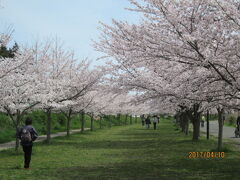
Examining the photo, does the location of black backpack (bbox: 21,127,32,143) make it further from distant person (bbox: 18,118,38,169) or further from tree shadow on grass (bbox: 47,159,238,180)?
tree shadow on grass (bbox: 47,159,238,180)

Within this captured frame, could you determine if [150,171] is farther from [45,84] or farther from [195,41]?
[45,84]

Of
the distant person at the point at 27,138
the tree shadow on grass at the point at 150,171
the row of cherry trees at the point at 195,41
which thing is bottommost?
the tree shadow on grass at the point at 150,171

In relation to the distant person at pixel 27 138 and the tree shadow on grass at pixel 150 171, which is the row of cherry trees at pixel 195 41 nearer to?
the tree shadow on grass at pixel 150 171

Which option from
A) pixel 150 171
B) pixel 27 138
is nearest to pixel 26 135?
pixel 27 138

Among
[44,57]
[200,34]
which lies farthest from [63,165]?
[44,57]

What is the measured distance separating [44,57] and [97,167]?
11.3m

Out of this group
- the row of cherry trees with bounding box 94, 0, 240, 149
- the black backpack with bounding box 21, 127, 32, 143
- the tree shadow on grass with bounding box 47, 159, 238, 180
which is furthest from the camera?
the black backpack with bounding box 21, 127, 32, 143

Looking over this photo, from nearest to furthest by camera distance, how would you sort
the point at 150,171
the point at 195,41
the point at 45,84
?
1. the point at 195,41
2. the point at 150,171
3. the point at 45,84

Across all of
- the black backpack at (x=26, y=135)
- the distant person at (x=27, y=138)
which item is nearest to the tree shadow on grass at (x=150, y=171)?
the distant person at (x=27, y=138)

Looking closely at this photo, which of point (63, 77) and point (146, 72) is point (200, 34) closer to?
point (146, 72)

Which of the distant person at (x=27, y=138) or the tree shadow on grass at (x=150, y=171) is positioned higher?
the distant person at (x=27, y=138)

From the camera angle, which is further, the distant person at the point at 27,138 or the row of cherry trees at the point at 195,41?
the distant person at the point at 27,138

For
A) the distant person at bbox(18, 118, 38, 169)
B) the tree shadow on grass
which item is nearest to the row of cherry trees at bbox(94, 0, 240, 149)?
the tree shadow on grass

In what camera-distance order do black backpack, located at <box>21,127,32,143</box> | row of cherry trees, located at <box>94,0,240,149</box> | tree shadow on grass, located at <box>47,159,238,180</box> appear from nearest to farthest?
row of cherry trees, located at <box>94,0,240,149</box> → tree shadow on grass, located at <box>47,159,238,180</box> → black backpack, located at <box>21,127,32,143</box>
